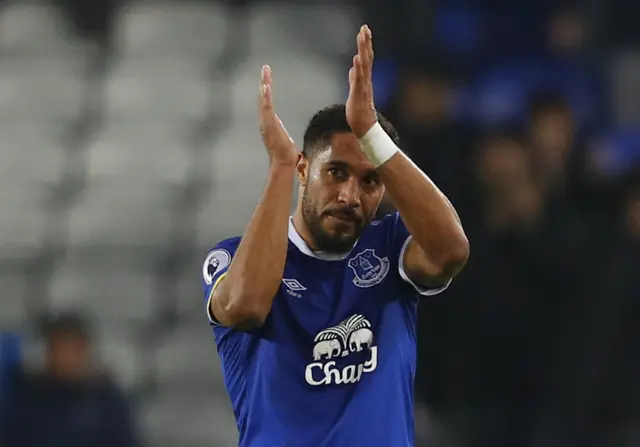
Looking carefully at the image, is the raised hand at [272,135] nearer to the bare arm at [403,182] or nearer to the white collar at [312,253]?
the bare arm at [403,182]

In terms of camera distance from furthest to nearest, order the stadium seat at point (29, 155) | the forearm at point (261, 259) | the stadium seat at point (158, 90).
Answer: the stadium seat at point (158, 90)
the stadium seat at point (29, 155)
the forearm at point (261, 259)

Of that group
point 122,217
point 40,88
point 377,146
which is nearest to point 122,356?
point 122,217

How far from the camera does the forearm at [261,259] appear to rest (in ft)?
9.41

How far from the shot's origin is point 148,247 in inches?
291

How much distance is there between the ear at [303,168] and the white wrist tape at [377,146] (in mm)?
237

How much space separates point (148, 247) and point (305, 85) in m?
1.62

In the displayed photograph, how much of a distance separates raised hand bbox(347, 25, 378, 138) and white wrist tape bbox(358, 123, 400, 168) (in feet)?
0.05

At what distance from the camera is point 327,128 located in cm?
307

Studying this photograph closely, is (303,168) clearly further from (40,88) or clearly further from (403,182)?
(40,88)

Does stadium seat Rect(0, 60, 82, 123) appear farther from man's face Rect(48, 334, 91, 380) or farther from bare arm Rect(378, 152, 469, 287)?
bare arm Rect(378, 152, 469, 287)

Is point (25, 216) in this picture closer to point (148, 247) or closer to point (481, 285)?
point (148, 247)

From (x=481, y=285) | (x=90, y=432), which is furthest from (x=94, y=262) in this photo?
(x=481, y=285)

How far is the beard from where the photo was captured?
3016 millimetres

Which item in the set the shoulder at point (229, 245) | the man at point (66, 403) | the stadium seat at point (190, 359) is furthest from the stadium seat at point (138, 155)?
the shoulder at point (229, 245)
